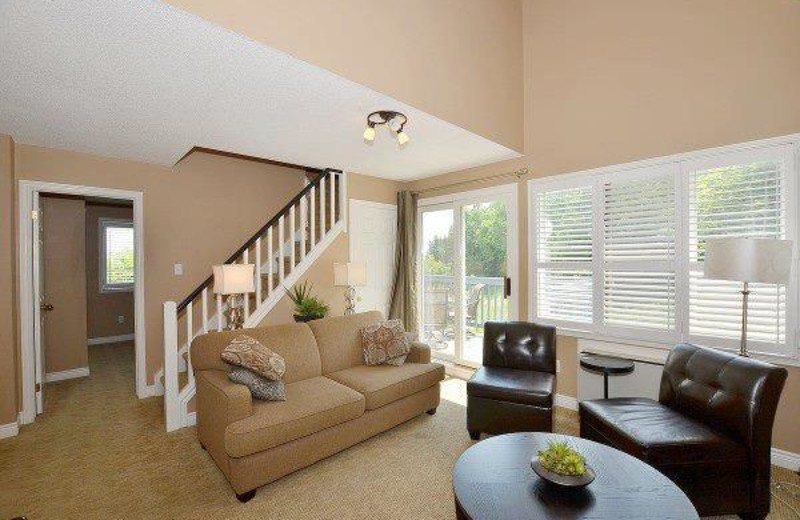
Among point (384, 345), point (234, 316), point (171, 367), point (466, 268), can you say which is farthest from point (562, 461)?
point (466, 268)

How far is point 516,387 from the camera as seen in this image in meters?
2.94

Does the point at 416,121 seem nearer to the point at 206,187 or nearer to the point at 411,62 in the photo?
the point at 411,62

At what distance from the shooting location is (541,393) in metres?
2.84

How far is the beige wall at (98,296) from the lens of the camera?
22.1 ft

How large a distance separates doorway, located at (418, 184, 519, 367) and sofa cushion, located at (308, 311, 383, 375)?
5.75ft

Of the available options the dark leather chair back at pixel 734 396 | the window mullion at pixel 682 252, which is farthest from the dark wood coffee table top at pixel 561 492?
the window mullion at pixel 682 252

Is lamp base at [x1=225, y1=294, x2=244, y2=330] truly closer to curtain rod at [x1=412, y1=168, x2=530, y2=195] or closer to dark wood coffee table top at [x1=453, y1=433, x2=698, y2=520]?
dark wood coffee table top at [x1=453, y1=433, x2=698, y2=520]

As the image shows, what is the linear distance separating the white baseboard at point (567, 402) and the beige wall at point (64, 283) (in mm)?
6105

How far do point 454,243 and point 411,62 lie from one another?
268cm

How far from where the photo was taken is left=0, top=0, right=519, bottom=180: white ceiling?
74.5 inches

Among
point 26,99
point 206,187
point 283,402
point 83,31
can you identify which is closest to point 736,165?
point 283,402

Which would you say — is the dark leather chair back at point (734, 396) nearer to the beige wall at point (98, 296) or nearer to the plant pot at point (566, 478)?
the plant pot at point (566, 478)

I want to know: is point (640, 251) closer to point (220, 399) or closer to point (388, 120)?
point (388, 120)

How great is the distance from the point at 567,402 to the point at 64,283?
21.4 feet
